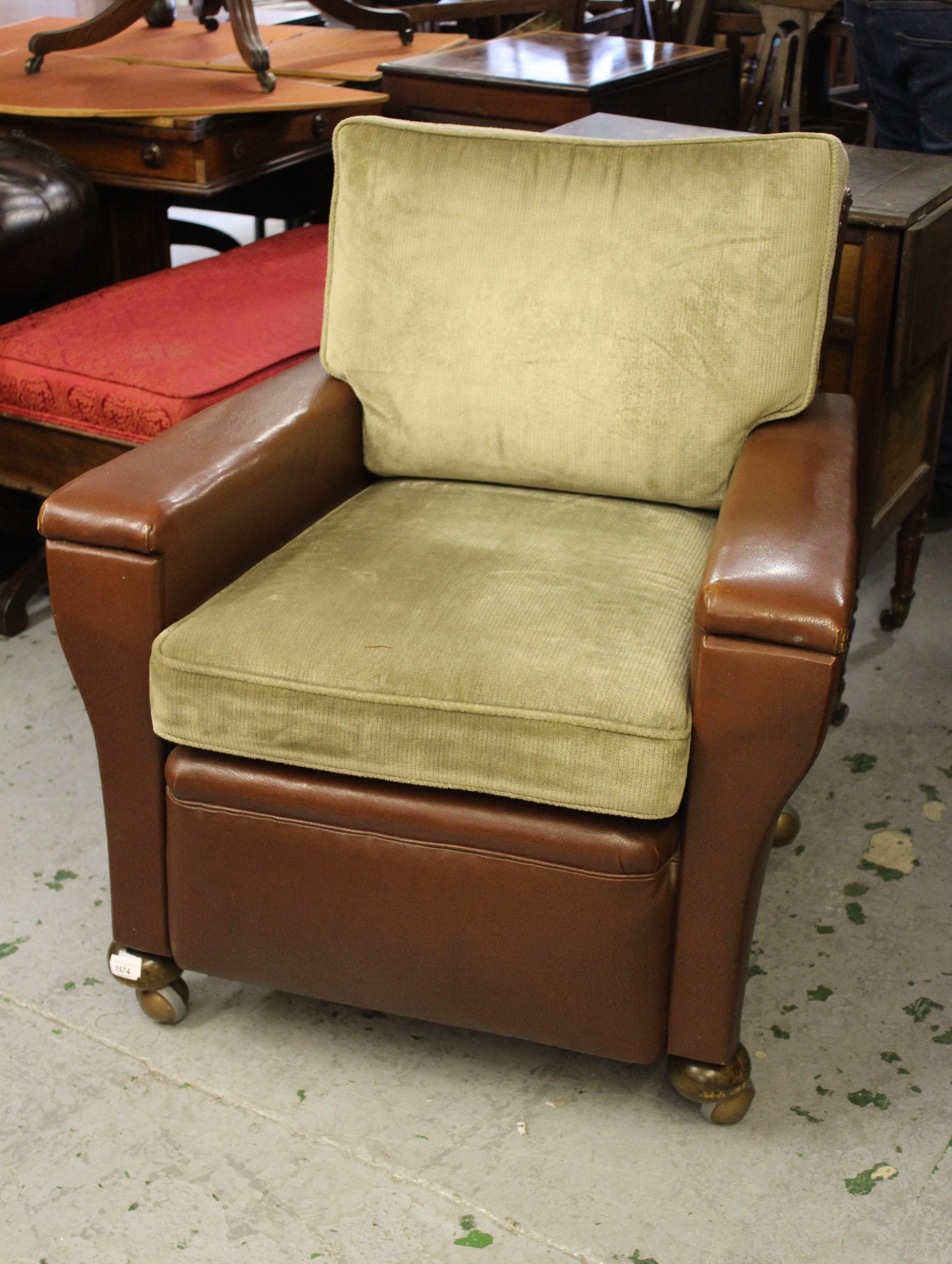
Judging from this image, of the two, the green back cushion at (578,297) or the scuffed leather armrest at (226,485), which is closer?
the scuffed leather armrest at (226,485)

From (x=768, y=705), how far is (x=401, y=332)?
76 cm

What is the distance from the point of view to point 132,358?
2.05 metres

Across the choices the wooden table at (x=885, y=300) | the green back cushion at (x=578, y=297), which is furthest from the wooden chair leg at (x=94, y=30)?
the green back cushion at (x=578, y=297)

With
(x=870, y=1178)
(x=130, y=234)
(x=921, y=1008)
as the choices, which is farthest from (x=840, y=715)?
(x=130, y=234)

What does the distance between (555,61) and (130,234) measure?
95cm

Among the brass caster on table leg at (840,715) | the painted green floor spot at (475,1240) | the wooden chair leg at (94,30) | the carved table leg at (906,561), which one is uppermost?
the wooden chair leg at (94,30)

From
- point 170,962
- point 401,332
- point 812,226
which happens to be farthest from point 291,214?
point 170,962

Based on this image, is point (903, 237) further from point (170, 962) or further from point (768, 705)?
point (170, 962)

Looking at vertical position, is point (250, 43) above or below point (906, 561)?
above

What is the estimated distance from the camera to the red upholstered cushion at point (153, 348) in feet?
6.58

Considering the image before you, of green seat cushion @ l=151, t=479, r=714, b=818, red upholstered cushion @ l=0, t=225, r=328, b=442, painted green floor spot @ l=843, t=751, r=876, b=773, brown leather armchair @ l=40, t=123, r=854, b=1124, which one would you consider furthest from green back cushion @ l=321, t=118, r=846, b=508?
painted green floor spot @ l=843, t=751, r=876, b=773

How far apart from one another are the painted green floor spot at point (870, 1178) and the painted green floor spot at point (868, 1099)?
0.08m

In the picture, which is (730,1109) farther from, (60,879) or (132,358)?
(132,358)

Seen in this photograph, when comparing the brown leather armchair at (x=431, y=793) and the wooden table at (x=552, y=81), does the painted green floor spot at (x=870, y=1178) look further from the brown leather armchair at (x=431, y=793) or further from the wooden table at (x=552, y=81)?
the wooden table at (x=552, y=81)
